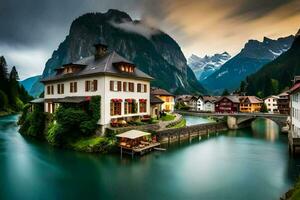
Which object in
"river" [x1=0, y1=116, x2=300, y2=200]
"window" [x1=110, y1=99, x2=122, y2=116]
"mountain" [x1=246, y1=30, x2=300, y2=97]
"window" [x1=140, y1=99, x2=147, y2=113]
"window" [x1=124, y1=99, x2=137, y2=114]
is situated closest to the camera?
"river" [x1=0, y1=116, x2=300, y2=200]

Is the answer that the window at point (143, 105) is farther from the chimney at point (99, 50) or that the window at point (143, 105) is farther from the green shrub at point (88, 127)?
the chimney at point (99, 50)

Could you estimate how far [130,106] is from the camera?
42.2 m

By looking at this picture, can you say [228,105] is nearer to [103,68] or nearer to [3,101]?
[103,68]

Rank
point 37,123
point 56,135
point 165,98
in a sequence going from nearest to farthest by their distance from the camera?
point 56,135 < point 37,123 < point 165,98

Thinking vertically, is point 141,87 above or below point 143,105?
above

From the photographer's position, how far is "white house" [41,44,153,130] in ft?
123

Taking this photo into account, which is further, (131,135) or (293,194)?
(131,135)

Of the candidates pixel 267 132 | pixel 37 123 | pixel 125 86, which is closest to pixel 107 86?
pixel 125 86

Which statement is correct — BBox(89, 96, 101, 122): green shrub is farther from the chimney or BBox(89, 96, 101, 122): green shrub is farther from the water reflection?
the water reflection

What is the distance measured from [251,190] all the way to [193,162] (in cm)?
1058

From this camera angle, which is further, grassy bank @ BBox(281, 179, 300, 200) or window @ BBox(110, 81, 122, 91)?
window @ BBox(110, 81, 122, 91)

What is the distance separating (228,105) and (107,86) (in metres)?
80.6

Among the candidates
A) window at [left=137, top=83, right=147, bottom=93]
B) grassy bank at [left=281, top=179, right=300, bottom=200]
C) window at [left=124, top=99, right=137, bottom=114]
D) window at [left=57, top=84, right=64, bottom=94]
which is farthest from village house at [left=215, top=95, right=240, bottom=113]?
grassy bank at [left=281, top=179, right=300, bottom=200]

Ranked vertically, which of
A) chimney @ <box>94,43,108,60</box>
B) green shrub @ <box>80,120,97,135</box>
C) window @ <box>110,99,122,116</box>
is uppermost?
chimney @ <box>94,43,108,60</box>
